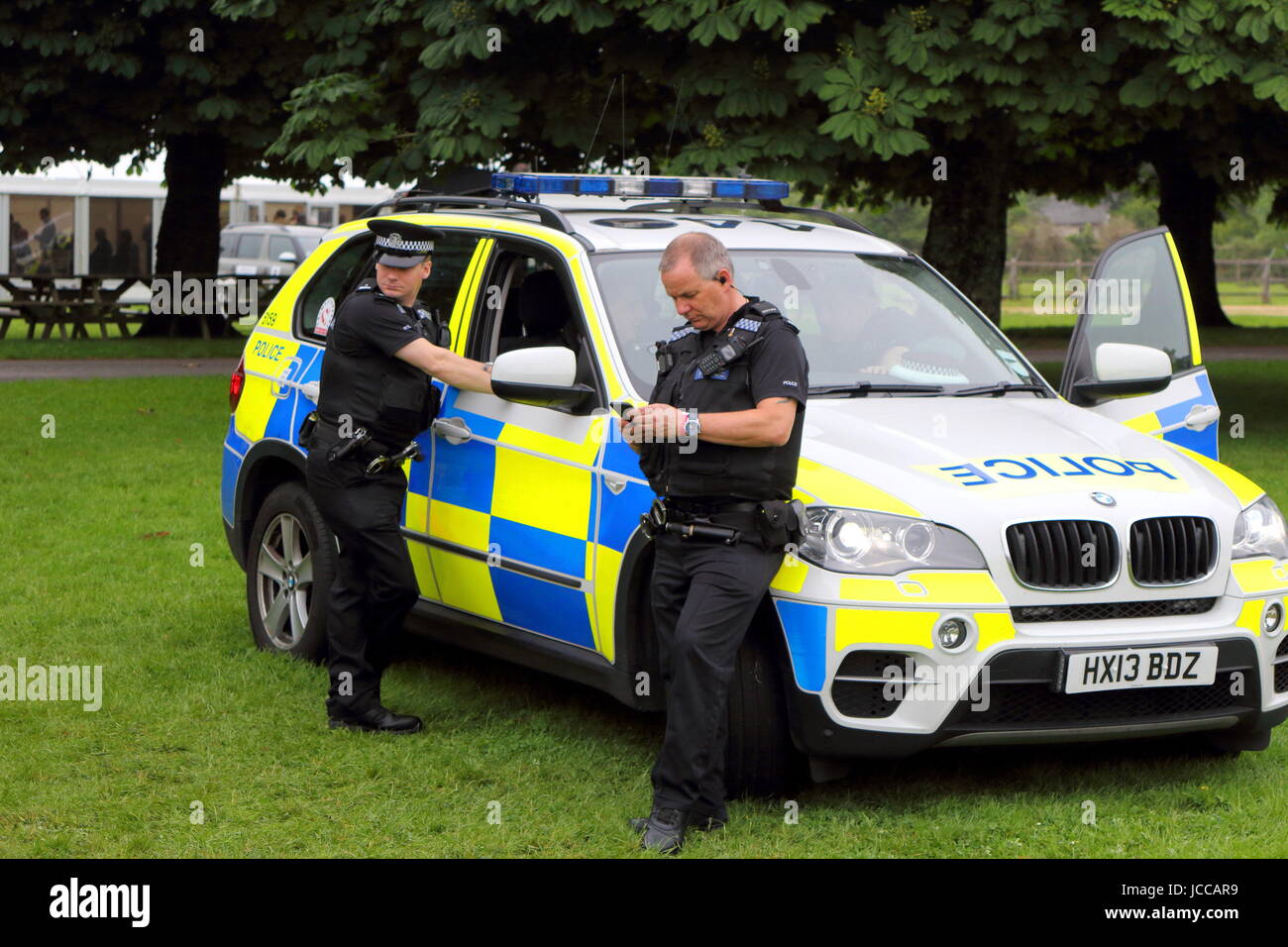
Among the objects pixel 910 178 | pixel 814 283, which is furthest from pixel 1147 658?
pixel 910 178

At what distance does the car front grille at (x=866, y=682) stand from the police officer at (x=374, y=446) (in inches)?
67.5

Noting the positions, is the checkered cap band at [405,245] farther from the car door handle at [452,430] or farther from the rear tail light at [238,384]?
the rear tail light at [238,384]

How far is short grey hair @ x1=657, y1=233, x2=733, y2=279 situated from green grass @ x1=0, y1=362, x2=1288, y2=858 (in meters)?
1.64

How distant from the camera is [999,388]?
6.41 metres

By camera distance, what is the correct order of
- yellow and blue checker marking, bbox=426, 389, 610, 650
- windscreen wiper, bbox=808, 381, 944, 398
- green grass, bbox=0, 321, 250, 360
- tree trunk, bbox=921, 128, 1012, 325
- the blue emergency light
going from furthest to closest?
green grass, bbox=0, 321, 250, 360 < tree trunk, bbox=921, 128, 1012, 325 < the blue emergency light < windscreen wiper, bbox=808, 381, 944, 398 < yellow and blue checker marking, bbox=426, 389, 610, 650

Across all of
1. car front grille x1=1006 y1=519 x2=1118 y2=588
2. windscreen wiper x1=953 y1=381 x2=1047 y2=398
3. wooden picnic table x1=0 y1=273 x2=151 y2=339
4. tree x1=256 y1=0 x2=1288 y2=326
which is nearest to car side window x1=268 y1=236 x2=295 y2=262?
wooden picnic table x1=0 y1=273 x2=151 y2=339

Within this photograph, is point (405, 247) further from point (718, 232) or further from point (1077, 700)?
point (1077, 700)

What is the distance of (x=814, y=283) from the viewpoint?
21.5 feet

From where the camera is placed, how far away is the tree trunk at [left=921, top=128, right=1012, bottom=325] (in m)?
16.8

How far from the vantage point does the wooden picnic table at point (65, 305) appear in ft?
89.7

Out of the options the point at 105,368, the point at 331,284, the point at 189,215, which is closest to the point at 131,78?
the point at 105,368

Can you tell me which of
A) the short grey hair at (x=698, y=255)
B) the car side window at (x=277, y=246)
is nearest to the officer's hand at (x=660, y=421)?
the short grey hair at (x=698, y=255)

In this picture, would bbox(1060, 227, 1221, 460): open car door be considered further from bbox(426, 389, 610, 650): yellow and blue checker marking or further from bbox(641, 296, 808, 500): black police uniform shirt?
bbox(426, 389, 610, 650): yellow and blue checker marking

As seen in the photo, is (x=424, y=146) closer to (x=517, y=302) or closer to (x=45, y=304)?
(x=517, y=302)
